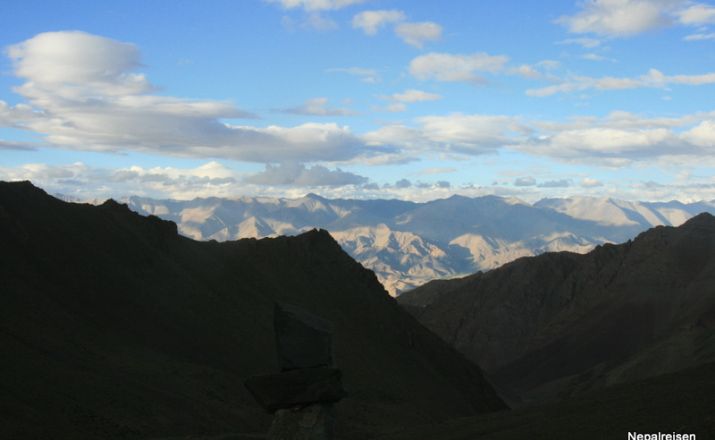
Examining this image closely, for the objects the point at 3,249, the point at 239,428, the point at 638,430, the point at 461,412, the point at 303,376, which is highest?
the point at 3,249

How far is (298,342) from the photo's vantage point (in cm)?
1501

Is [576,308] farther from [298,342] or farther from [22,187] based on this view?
[298,342]

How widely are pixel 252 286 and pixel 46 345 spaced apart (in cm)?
2425

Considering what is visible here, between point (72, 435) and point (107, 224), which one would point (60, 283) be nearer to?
point (107, 224)

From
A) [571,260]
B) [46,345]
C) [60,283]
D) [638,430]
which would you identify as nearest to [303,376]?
[638,430]

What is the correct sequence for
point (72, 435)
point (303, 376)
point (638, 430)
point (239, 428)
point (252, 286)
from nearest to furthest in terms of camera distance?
point (303, 376)
point (638, 430)
point (72, 435)
point (239, 428)
point (252, 286)

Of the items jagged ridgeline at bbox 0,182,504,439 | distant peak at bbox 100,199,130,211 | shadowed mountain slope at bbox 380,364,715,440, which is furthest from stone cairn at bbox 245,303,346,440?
distant peak at bbox 100,199,130,211

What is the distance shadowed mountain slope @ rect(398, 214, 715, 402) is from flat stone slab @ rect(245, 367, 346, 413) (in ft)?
227

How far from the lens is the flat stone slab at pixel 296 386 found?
1485 cm

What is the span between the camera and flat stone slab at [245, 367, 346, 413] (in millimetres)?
14852

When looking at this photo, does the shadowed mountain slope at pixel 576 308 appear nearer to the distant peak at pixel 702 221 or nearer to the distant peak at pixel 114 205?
the distant peak at pixel 702 221

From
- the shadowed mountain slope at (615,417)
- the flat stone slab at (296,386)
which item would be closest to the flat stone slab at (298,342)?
the flat stone slab at (296,386)

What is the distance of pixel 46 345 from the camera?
1583 inches

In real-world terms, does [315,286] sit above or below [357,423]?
above
